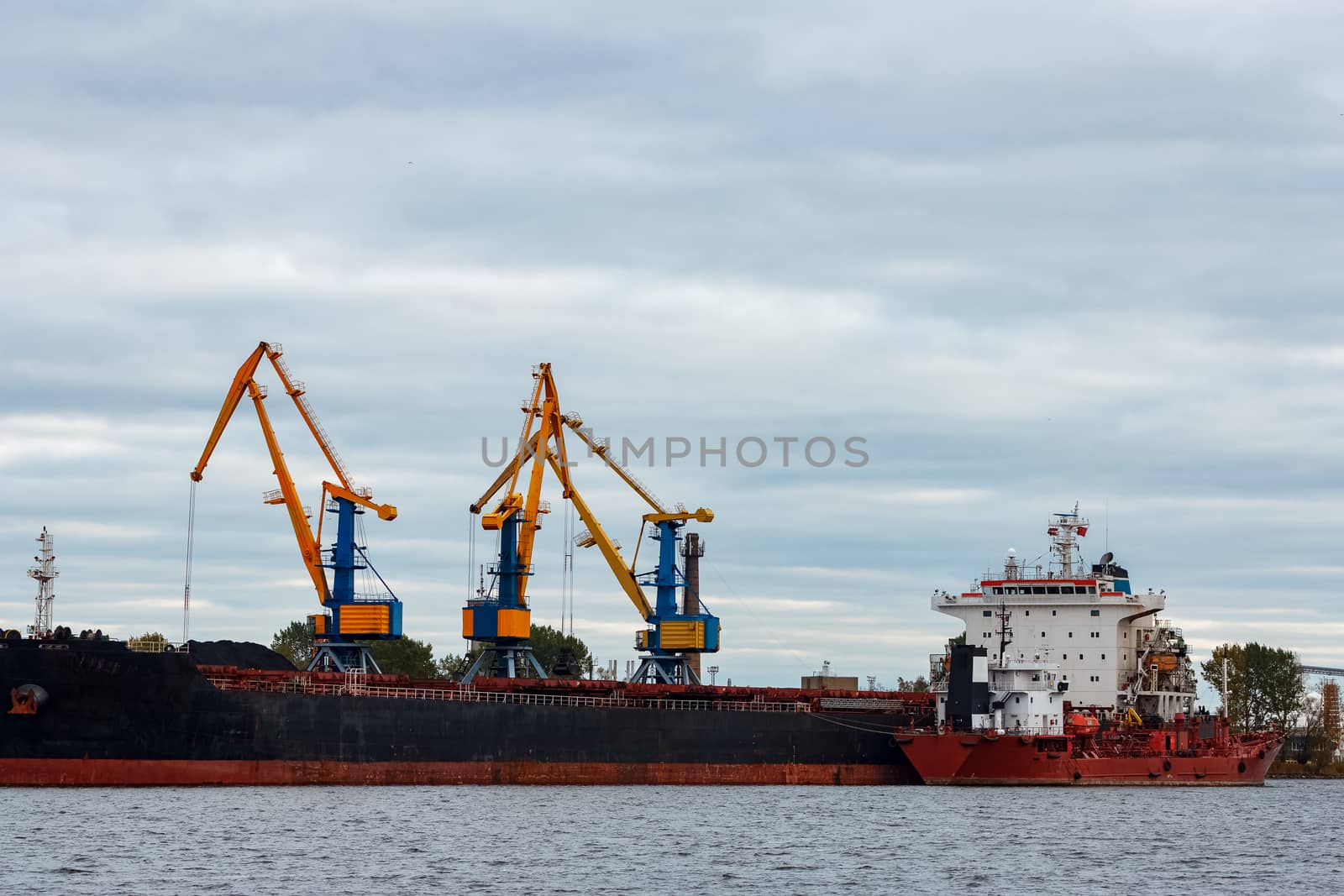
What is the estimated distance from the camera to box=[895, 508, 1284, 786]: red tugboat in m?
66.9

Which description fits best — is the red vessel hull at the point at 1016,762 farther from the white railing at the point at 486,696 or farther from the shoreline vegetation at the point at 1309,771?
the shoreline vegetation at the point at 1309,771

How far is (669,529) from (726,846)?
33.4m

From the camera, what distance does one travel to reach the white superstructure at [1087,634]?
73.1 m

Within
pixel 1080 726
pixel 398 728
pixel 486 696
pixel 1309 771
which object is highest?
pixel 486 696

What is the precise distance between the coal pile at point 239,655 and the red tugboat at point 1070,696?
104 ft

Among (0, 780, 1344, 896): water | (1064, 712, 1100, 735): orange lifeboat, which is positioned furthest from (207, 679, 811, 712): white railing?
(1064, 712, 1100, 735): orange lifeboat

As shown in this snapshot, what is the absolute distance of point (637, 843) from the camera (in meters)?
47.2

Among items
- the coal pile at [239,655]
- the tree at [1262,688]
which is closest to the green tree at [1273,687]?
the tree at [1262,688]

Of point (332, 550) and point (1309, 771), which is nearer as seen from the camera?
point (332, 550)

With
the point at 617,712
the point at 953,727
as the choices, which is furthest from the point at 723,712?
the point at 953,727

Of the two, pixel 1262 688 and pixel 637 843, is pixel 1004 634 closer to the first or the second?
pixel 637 843

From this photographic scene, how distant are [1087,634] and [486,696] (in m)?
25.2

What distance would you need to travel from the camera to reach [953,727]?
6794 centimetres

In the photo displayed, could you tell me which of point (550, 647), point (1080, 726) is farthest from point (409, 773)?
point (550, 647)
